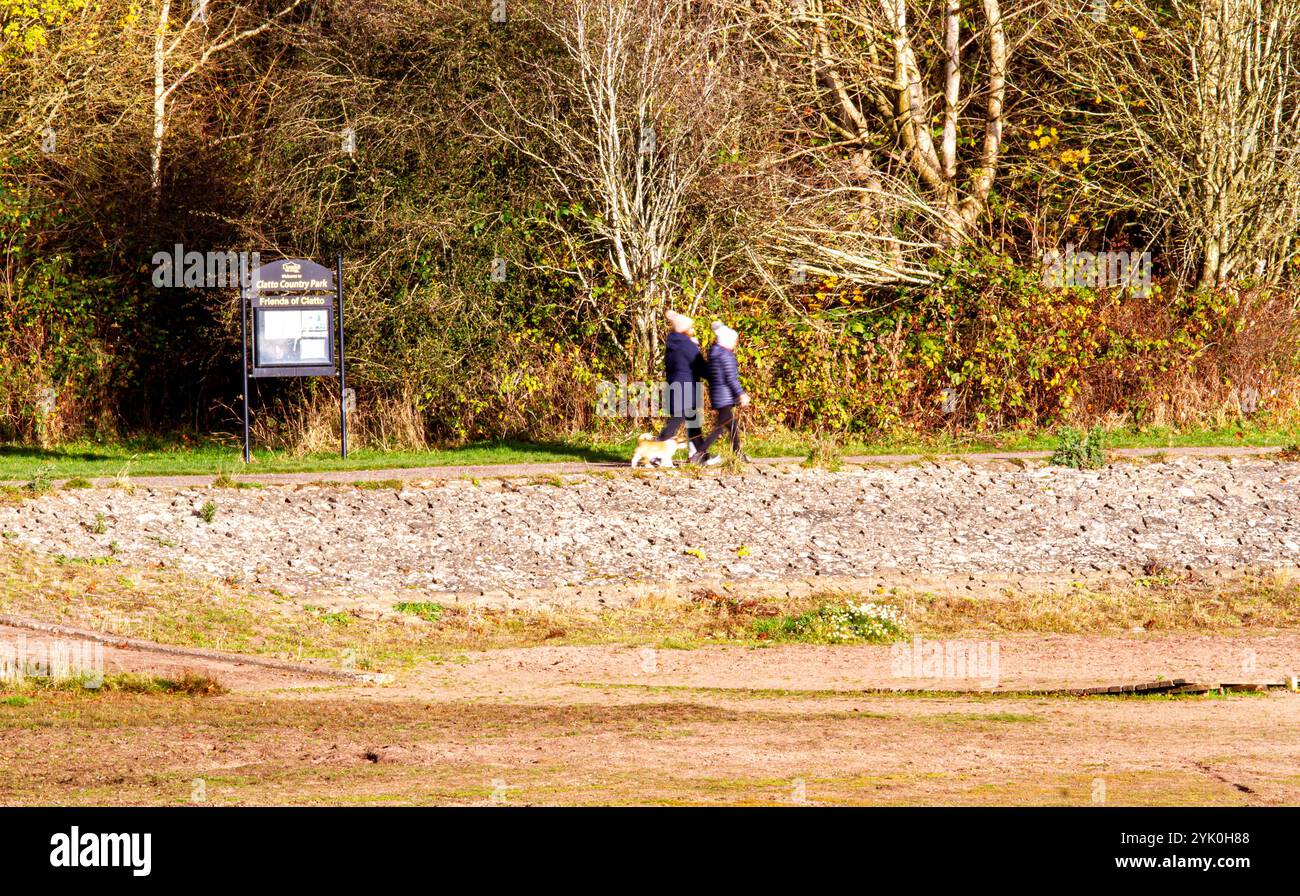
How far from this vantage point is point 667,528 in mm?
18734

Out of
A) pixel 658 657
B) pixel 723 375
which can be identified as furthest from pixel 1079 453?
pixel 658 657

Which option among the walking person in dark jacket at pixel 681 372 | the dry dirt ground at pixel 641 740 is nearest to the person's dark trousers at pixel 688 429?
the walking person in dark jacket at pixel 681 372

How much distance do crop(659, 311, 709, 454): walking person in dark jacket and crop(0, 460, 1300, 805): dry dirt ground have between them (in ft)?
4.16

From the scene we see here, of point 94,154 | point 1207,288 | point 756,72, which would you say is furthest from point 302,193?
point 1207,288

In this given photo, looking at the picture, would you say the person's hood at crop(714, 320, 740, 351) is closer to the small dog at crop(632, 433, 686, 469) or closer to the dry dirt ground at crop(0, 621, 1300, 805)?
the small dog at crop(632, 433, 686, 469)

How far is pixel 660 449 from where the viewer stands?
20906 mm

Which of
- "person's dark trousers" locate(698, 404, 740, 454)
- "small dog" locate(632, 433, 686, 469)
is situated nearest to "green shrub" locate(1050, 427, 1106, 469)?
"person's dark trousers" locate(698, 404, 740, 454)

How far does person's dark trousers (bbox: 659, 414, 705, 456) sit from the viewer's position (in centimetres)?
2118

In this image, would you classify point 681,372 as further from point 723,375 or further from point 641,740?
point 641,740

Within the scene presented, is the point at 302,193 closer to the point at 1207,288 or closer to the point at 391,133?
the point at 391,133

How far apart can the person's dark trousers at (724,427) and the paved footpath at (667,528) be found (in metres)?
0.54

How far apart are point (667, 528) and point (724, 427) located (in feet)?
10.8

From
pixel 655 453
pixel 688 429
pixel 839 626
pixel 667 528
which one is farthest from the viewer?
pixel 688 429

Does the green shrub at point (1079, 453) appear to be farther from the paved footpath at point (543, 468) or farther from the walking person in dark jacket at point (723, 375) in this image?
the walking person in dark jacket at point (723, 375)
